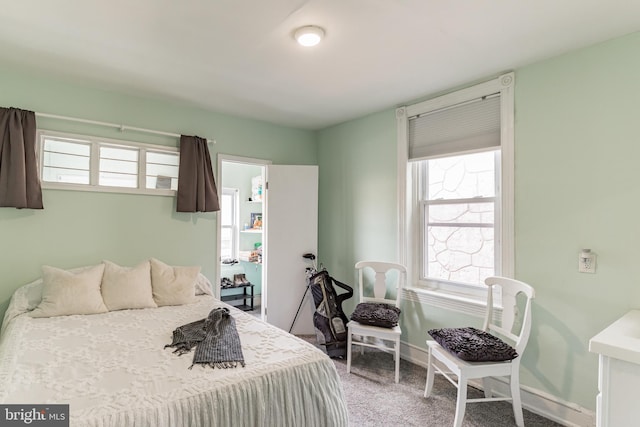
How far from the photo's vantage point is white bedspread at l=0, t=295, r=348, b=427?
124 cm

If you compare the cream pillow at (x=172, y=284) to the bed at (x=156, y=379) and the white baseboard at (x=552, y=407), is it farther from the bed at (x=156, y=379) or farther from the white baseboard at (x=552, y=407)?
the white baseboard at (x=552, y=407)

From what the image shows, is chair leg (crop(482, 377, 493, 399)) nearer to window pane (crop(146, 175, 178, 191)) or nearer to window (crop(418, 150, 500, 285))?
window (crop(418, 150, 500, 285))

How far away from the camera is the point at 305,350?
5.64 feet

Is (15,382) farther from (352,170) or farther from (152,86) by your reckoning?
(352,170)

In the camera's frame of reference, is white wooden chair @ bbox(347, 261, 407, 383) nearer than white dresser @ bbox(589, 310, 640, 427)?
No

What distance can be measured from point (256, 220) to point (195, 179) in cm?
203

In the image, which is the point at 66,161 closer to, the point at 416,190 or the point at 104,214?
the point at 104,214

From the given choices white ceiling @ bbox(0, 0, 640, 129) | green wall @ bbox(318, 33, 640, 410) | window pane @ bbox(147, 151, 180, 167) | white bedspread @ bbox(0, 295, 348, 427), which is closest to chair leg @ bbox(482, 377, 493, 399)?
green wall @ bbox(318, 33, 640, 410)

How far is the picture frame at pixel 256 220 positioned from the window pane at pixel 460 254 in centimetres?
277

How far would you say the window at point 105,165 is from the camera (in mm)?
2678

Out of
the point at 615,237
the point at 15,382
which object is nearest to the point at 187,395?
the point at 15,382

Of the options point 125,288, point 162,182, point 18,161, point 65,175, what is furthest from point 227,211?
point 18,161

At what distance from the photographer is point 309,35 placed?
6.36 feet

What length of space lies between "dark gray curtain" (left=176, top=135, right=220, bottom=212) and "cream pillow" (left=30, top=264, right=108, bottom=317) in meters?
0.99
